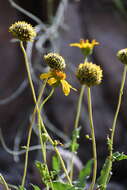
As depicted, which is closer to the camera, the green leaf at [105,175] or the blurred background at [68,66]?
the green leaf at [105,175]

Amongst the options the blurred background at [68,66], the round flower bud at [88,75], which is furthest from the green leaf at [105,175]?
the blurred background at [68,66]

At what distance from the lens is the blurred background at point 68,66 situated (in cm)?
173

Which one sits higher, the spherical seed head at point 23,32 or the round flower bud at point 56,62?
the spherical seed head at point 23,32

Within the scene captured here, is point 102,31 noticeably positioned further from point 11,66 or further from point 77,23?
point 11,66

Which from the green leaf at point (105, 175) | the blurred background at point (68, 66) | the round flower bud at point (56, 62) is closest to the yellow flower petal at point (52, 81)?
the round flower bud at point (56, 62)

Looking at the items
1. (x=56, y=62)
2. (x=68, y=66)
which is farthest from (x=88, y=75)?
(x=68, y=66)

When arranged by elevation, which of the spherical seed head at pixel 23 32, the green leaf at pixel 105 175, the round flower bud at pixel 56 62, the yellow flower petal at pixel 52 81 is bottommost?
the green leaf at pixel 105 175

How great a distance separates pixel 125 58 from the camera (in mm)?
715

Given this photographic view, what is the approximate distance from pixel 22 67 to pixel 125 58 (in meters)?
1.16

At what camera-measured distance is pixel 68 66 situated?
175 cm

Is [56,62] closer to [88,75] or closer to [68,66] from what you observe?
[88,75]

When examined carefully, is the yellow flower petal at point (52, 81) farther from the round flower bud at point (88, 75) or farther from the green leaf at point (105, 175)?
the green leaf at point (105, 175)

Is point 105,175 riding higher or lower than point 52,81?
lower

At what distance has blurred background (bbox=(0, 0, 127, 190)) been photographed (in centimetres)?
173
